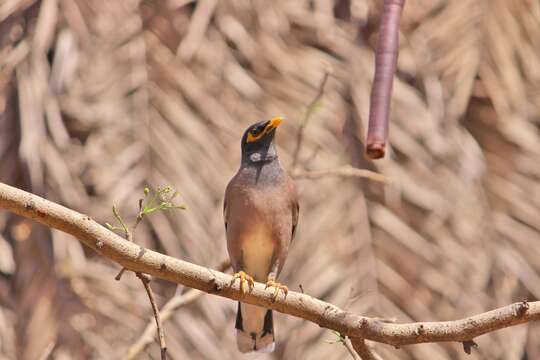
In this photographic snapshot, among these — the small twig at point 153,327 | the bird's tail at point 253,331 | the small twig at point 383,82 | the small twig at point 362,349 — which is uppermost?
the small twig at point 383,82

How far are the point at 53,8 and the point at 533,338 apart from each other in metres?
3.31

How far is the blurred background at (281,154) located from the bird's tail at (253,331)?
0.60 m

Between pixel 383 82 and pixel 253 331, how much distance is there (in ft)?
8.47

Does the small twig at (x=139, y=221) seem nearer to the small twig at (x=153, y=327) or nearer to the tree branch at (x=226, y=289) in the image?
the tree branch at (x=226, y=289)

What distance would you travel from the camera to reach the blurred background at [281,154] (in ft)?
16.3

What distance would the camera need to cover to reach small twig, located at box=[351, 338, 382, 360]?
2.85m

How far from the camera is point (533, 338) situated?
17.8 feet

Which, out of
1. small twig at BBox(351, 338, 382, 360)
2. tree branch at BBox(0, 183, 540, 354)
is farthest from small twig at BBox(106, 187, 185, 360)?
small twig at BBox(351, 338, 382, 360)

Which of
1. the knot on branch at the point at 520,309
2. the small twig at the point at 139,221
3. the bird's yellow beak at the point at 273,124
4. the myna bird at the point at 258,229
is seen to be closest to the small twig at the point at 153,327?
the myna bird at the point at 258,229

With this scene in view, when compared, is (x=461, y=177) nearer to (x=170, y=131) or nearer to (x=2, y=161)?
(x=170, y=131)

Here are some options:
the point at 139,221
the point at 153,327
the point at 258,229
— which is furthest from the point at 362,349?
the point at 258,229

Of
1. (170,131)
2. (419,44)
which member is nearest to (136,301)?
(170,131)

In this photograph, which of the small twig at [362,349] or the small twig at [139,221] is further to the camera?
the small twig at [362,349]

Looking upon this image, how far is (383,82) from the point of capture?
186 cm
